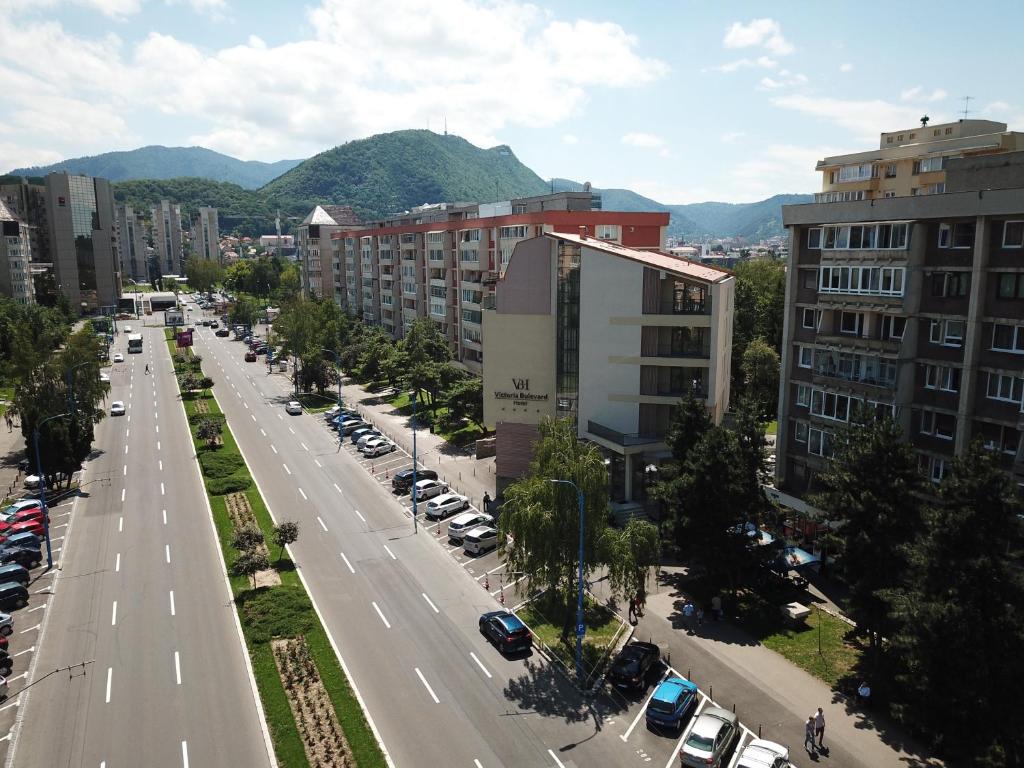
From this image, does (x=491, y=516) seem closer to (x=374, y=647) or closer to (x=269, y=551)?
(x=269, y=551)

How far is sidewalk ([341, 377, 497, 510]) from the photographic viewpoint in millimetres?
54688

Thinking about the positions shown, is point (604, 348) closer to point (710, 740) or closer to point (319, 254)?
point (710, 740)

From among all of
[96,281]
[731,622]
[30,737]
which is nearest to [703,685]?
[731,622]

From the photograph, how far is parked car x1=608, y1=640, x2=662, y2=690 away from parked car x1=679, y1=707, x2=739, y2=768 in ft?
10.2

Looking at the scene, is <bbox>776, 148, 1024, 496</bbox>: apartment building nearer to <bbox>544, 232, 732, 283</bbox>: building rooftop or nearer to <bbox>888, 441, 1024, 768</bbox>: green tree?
<bbox>544, 232, 732, 283</bbox>: building rooftop

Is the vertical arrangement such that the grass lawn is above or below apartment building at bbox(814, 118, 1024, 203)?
below

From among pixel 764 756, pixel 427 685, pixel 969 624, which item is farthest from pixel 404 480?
pixel 969 624

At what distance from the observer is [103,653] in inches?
1256

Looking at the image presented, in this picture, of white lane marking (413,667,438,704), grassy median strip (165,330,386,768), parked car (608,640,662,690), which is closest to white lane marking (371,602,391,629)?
grassy median strip (165,330,386,768)

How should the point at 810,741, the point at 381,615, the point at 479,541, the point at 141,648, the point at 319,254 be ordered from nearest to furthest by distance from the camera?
the point at 810,741 → the point at 141,648 → the point at 381,615 → the point at 479,541 → the point at 319,254

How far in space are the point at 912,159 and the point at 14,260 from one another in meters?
143

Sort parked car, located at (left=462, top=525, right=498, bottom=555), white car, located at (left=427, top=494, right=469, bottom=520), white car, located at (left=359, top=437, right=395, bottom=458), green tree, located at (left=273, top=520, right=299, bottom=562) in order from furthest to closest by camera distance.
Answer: white car, located at (left=359, top=437, right=395, bottom=458), white car, located at (left=427, top=494, right=469, bottom=520), parked car, located at (left=462, top=525, right=498, bottom=555), green tree, located at (left=273, top=520, right=299, bottom=562)

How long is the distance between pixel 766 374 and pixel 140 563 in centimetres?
5471

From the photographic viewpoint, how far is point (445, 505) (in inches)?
1922
